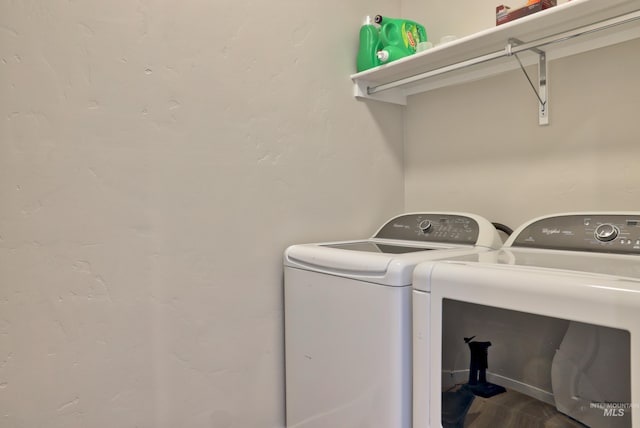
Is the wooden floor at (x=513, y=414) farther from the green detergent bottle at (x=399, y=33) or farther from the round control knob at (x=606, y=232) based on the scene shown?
the green detergent bottle at (x=399, y=33)

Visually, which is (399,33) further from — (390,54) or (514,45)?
(514,45)

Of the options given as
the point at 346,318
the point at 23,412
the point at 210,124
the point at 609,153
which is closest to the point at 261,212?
the point at 210,124

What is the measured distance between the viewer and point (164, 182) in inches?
49.7

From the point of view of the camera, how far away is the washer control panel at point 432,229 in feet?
4.79

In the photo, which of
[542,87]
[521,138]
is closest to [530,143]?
[521,138]

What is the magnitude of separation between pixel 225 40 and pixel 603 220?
124 centimetres

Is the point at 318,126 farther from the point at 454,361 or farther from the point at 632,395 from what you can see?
the point at 632,395

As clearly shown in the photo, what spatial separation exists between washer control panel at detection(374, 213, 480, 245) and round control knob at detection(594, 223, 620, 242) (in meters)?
0.34

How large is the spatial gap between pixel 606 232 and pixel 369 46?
1036 mm

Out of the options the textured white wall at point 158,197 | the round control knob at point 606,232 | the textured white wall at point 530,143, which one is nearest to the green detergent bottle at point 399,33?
the textured white wall at point 158,197

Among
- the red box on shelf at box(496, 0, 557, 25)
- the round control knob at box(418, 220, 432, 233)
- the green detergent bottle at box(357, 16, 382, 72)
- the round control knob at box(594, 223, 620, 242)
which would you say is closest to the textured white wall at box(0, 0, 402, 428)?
the green detergent bottle at box(357, 16, 382, 72)

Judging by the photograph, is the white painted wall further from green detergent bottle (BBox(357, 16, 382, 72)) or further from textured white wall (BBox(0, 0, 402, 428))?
textured white wall (BBox(0, 0, 402, 428))

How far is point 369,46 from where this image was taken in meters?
1.67

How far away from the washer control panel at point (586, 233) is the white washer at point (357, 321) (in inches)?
4.7
